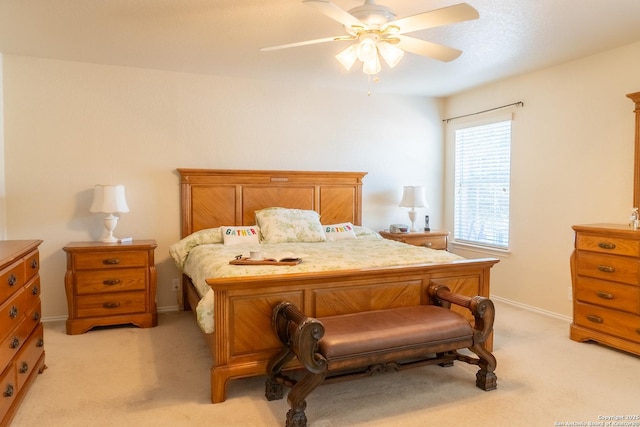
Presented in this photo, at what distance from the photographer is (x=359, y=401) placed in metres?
2.44

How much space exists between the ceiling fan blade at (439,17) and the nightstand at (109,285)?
109 inches

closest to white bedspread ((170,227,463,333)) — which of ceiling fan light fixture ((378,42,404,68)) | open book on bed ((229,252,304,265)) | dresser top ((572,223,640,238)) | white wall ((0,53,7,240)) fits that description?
open book on bed ((229,252,304,265))

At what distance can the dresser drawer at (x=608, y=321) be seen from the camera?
3.03m

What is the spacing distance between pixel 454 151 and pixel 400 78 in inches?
54.7

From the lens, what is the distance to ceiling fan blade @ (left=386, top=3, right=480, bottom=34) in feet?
6.62

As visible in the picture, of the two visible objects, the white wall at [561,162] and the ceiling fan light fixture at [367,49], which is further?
the white wall at [561,162]

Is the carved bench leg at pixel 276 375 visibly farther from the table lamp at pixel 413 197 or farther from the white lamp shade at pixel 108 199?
the table lamp at pixel 413 197

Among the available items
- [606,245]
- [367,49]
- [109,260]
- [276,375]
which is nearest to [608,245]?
[606,245]

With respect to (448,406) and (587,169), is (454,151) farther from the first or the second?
(448,406)

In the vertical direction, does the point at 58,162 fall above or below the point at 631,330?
above

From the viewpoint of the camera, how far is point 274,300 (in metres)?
2.49

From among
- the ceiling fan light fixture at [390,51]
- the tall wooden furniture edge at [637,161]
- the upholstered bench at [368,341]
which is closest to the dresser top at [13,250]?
the upholstered bench at [368,341]

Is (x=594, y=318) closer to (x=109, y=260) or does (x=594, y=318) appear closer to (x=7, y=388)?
(x=7, y=388)

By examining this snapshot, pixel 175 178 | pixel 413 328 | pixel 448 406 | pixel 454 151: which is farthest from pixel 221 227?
pixel 454 151
